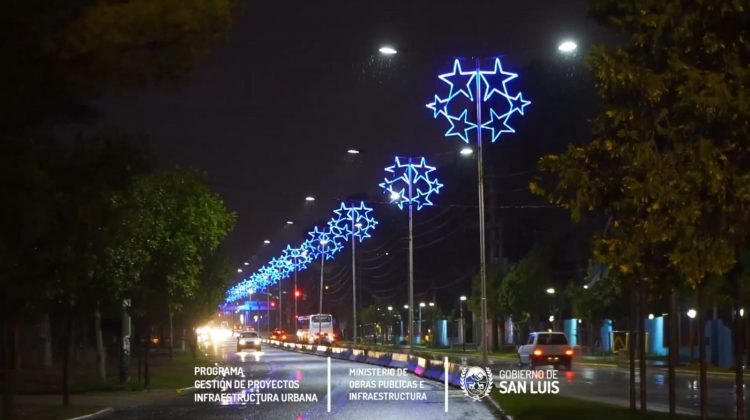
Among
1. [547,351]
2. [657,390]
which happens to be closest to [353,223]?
[547,351]

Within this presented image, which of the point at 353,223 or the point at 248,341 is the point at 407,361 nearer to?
the point at 353,223

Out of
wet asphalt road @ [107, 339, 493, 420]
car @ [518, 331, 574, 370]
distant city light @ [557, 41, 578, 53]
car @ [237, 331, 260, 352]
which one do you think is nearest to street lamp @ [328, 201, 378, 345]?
car @ [237, 331, 260, 352]

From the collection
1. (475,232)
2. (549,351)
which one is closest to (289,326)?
(475,232)

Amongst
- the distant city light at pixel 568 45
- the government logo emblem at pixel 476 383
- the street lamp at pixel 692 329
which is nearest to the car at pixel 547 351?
the street lamp at pixel 692 329

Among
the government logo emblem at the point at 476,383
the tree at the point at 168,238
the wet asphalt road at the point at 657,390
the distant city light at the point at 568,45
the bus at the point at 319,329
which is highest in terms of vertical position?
the distant city light at the point at 568,45

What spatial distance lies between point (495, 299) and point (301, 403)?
51698 mm

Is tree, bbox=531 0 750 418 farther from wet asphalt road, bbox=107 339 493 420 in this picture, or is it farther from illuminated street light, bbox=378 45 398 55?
illuminated street light, bbox=378 45 398 55

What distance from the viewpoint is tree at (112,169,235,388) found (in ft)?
99.3

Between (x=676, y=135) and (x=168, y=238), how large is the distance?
75.4ft

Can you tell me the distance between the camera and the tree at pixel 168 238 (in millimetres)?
30281

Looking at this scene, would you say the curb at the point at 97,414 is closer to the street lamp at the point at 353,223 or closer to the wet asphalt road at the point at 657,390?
the wet asphalt road at the point at 657,390

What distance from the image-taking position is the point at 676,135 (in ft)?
35.5

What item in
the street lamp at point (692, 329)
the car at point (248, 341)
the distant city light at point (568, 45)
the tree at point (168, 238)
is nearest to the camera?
the distant city light at point (568, 45)

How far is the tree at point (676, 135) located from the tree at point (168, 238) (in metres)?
19.6
